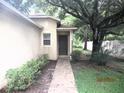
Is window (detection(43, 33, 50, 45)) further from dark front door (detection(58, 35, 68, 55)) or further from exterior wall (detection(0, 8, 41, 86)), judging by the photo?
exterior wall (detection(0, 8, 41, 86))

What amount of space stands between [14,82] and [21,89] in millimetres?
408

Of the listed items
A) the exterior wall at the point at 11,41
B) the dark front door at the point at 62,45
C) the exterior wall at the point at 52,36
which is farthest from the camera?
the dark front door at the point at 62,45

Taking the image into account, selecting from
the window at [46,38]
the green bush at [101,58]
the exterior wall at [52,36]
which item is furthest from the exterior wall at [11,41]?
the window at [46,38]

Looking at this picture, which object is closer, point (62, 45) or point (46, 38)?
point (46, 38)

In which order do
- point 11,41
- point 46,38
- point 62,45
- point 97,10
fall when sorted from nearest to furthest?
1. point 11,41
2. point 97,10
3. point 46,38
4. point 62,45

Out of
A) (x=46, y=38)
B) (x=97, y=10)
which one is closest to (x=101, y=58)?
(x=97, y=10)

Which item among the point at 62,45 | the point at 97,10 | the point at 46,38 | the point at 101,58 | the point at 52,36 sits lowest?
the point at 101,58

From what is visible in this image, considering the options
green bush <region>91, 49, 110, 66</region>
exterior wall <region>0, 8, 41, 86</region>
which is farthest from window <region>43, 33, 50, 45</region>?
exterior wall <region>0, 8, 41, 86</region>

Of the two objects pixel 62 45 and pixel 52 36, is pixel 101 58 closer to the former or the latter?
pixel 52 36

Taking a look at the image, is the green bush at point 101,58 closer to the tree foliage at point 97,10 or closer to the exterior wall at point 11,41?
the tree foliage at point 97,10

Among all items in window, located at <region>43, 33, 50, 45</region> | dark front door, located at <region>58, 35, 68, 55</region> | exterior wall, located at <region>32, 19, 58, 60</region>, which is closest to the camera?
exterior wall, located at <region>32, 19, 58, 60</region>

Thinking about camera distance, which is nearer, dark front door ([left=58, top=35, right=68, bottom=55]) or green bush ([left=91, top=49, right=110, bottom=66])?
green bush ([left=91, top=49, right=110, bottom=66])

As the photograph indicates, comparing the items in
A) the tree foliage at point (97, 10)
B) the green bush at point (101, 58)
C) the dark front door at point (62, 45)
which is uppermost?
the tree foliage at point (97, 10)

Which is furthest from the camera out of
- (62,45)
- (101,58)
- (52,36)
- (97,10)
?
(62,45)
